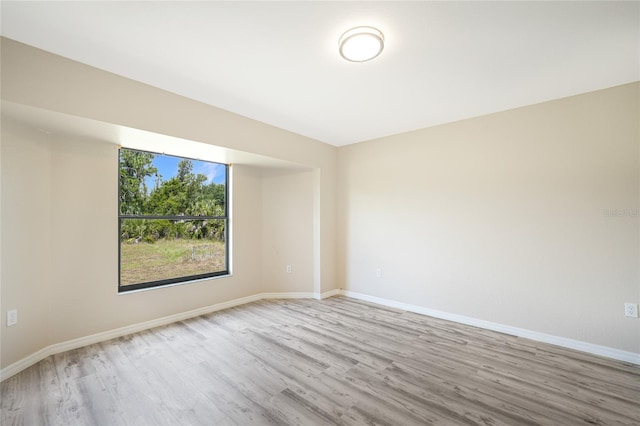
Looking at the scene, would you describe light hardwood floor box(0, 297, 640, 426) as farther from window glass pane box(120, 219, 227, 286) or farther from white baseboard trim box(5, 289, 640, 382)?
window glass pane box(120, 219, 227, 286)

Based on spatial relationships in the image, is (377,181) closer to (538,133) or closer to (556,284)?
(538,133)

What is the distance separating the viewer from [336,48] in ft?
6.57

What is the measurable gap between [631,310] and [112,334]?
5.21 m

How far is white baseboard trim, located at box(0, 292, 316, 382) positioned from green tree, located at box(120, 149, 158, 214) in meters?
1.35

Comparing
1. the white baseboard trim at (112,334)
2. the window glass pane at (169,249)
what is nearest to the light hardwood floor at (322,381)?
the white baseboard trim at (112,334)

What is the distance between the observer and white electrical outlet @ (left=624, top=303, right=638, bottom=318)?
2.42 meters

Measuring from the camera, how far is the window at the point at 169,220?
3.17 m

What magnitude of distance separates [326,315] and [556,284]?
264cm

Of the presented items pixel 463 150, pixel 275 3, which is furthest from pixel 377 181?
pixel 275 3

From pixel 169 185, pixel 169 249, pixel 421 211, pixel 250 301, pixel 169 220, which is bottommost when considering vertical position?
pixel 250 301

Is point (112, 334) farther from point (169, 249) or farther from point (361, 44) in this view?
point (361, 44)

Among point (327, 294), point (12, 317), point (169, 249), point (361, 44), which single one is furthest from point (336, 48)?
point (327, 294)

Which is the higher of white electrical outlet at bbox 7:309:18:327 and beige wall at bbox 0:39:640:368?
beige wall at bbox 0:39:640:368

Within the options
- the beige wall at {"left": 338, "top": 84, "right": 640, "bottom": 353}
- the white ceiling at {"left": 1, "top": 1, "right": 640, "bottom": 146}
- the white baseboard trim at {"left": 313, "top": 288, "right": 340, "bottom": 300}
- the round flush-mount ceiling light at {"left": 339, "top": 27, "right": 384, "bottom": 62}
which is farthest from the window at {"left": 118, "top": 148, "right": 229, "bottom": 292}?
the round flush-mount ceiling light at {"left": 339, "top": 27, "right": 384, "bottom": 62}
